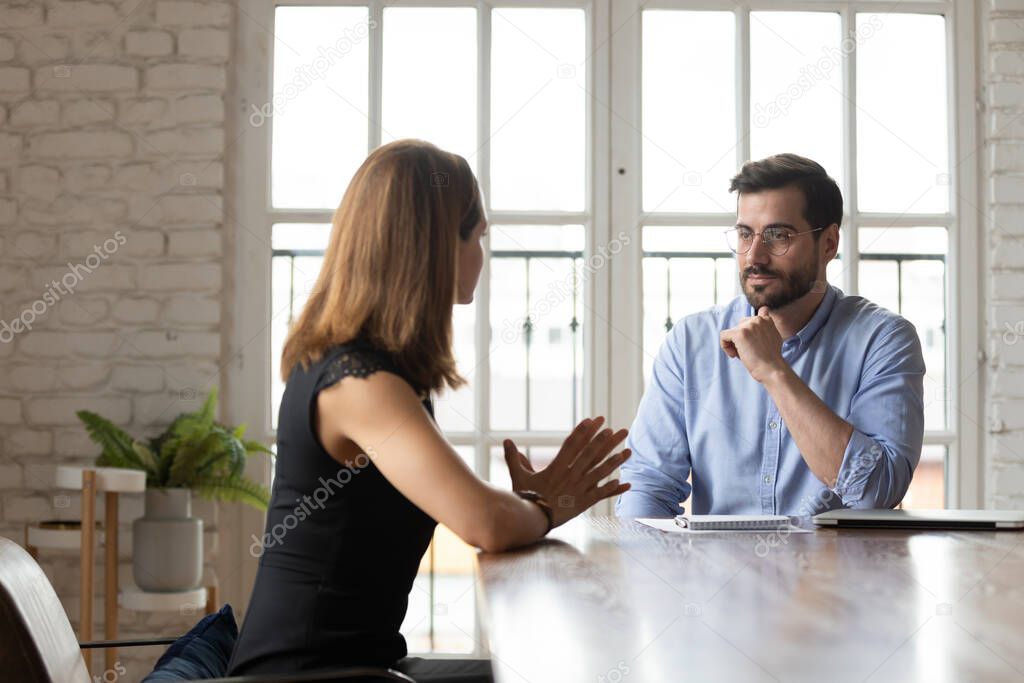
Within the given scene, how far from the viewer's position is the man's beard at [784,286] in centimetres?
237

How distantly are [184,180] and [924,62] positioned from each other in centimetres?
244

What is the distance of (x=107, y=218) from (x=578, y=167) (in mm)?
1490

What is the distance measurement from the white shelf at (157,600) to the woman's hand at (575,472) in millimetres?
1604

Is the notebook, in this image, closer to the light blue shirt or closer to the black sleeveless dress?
the light blue shirt

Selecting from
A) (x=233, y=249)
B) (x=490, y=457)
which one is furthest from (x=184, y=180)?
(x=490, y=457)

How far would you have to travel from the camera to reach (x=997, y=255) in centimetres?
349

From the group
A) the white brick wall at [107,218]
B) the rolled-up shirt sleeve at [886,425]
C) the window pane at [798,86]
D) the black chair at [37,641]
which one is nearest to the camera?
the black chair at [37,641]

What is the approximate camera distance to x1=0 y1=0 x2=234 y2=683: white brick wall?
10.9 feet

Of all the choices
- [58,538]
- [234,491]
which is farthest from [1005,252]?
[58,538]

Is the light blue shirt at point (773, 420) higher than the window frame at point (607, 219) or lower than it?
lower

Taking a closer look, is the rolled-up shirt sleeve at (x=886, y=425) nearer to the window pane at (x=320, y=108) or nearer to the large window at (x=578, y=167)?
the large window at (x=578, y=167)

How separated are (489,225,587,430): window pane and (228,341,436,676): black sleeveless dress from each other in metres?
Result: 2.03

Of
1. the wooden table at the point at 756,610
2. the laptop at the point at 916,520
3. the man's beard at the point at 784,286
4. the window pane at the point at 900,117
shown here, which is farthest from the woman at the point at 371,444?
the window pane at the point at 900,117

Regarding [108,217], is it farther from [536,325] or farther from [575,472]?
[575,472]
